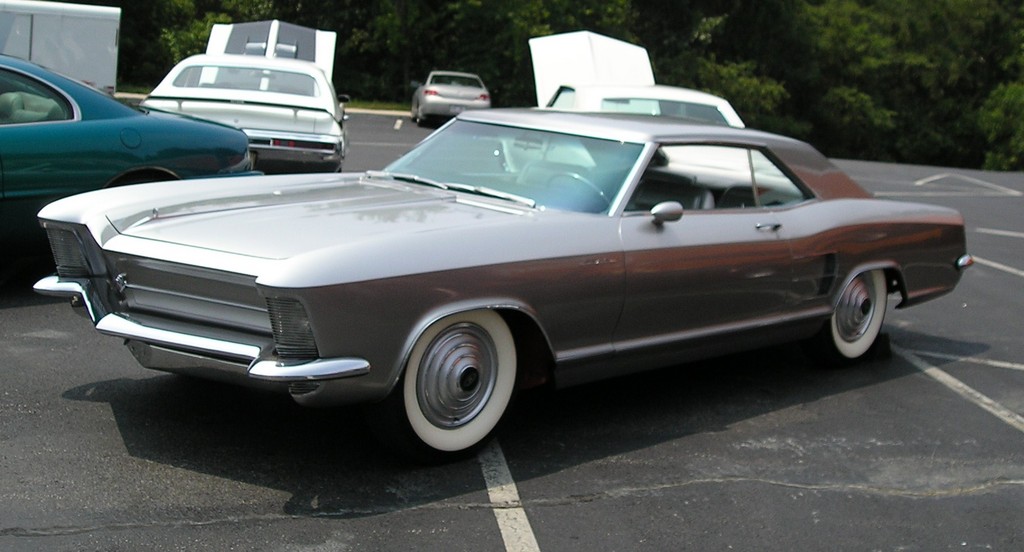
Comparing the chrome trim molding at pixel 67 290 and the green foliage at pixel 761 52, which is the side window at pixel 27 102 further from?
the green foliage at pixel 761 52

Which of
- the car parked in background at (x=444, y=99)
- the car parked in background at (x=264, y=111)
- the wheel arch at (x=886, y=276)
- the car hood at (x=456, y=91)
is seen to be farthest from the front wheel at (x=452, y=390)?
the car hood at (x=456, y=91)

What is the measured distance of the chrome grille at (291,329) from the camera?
4137mm

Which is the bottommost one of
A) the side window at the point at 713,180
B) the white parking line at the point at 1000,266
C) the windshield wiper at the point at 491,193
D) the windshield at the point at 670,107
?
the white parking line at the point at 1000,266

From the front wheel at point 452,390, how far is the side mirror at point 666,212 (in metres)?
0.95

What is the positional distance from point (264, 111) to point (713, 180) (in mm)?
6063

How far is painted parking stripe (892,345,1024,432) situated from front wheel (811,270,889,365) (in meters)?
0.35

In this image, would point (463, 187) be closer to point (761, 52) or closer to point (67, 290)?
point (67, 290)

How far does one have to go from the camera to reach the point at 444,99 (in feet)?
94.6

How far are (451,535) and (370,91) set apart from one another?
1393 inches

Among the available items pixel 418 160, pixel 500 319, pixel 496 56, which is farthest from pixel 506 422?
pixel 496 56

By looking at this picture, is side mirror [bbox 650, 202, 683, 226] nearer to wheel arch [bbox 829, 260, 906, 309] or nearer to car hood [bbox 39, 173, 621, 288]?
car hood [bbox 39, 173, 621, 288]

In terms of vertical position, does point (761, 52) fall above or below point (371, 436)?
above

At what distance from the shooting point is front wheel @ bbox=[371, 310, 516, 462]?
4.53 m

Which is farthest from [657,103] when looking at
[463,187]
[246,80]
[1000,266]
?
[463,187]
